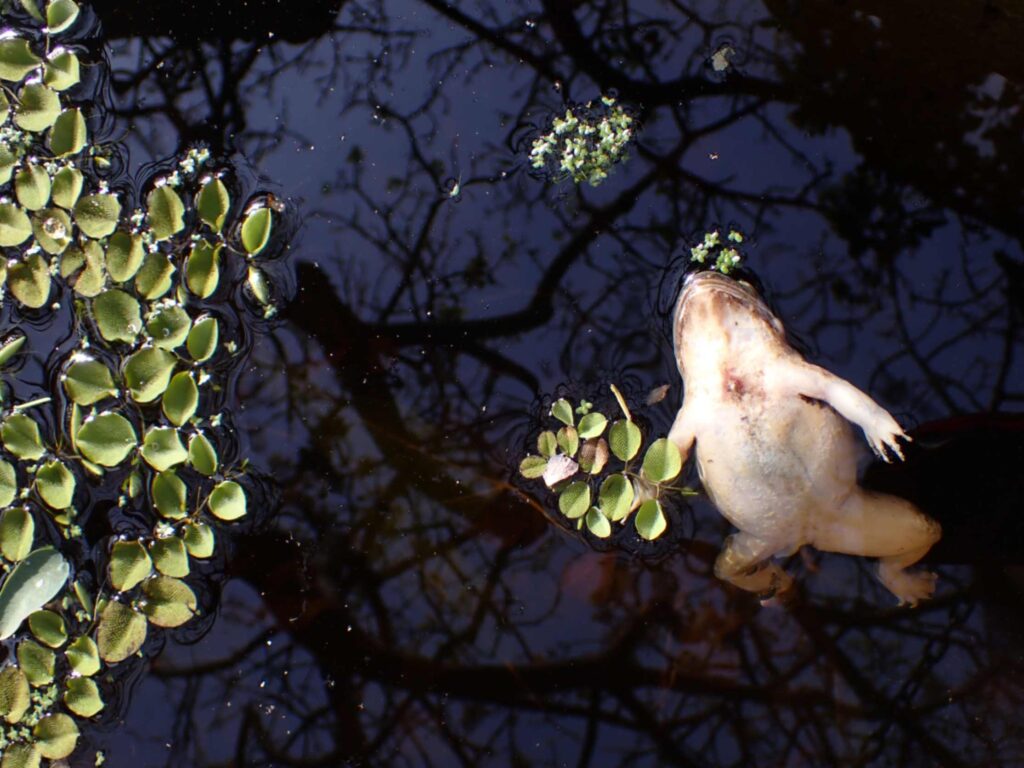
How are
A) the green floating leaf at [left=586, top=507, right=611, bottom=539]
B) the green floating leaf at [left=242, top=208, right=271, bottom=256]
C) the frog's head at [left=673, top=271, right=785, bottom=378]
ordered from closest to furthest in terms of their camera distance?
the frog's head at [left=673, top=271, right=785, bottom=378] < the green floating leaf at [left=586, top=507, right=611, bottom=539] < the green floating leaf at [left=242, top=208, right=271, bottom=256]

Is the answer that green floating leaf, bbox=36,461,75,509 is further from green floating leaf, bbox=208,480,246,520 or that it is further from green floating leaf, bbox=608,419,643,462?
green floating leaf, bbox=608,419,643,462

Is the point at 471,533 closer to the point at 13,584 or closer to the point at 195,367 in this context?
the point at 195,367

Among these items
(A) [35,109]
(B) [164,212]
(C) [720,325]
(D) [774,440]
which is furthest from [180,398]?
(D) [774,440]

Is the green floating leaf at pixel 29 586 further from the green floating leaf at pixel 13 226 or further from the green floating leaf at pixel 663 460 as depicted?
the green floating leaf at pixel 663 460

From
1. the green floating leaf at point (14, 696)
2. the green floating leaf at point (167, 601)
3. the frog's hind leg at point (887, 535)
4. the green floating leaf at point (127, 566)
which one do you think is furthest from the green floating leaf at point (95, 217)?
the frog's hind leg at point (887, 535)

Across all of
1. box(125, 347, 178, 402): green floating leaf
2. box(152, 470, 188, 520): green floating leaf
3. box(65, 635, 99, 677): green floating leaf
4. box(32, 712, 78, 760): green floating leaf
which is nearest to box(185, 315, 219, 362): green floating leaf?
box(125, 347, 178, 402): green floating leaf

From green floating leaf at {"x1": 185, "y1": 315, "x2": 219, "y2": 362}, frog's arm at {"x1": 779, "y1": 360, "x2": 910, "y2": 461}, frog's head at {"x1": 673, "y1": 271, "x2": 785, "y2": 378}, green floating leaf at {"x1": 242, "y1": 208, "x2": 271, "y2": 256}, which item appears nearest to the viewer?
frog's arm at {"x1": 779, "y1": 360, "x2": 910, "y2": 461}
